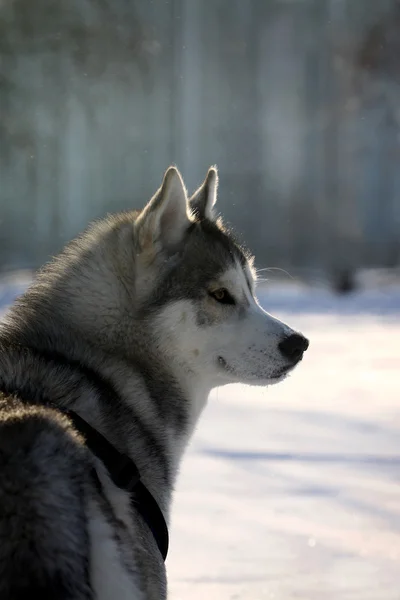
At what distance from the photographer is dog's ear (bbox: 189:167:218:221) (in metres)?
2.87

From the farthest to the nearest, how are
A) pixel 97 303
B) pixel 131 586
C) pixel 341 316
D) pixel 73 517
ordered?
pixel 341 316 < pixel 97 303 < pixel 131 586 < pixel 73 517

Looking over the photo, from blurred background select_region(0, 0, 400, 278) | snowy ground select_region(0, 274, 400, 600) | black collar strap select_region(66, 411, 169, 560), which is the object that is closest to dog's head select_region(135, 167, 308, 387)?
black collar strap select_region(66, 411, 169, 560)

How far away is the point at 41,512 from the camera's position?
4.99 feet

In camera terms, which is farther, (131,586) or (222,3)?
(222,3)

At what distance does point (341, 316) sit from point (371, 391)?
16.5ft

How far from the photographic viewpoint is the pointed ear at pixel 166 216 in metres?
2.52

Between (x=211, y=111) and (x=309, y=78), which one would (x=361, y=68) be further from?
(x=211, y=111)

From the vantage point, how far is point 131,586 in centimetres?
176

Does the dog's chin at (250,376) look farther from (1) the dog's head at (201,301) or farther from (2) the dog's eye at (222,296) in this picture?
(2) the dog's eye at (222,296)

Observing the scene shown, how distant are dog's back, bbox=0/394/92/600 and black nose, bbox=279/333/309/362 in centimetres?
115

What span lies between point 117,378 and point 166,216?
532mm

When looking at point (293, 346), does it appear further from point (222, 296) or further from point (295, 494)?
point (295, 494)

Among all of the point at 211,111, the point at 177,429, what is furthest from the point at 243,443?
the point at 211,111

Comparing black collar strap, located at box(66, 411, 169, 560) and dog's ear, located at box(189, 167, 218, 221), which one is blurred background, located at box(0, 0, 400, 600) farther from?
black collar strap, located at box(66, 411, 169, 560)
